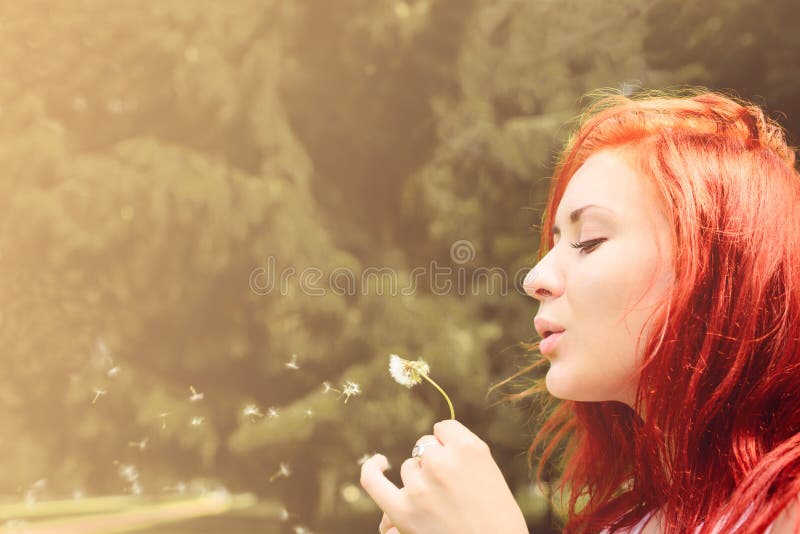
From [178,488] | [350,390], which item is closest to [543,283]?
[350,390]

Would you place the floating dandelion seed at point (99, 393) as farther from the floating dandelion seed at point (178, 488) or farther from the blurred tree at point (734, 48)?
the blurred tree at point (734, 48)

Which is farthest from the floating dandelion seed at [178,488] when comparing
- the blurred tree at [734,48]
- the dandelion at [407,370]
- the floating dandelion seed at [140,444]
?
the blurred tree at [734,48]

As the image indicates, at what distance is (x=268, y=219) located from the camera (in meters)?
1.85

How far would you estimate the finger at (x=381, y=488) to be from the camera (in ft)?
1.94

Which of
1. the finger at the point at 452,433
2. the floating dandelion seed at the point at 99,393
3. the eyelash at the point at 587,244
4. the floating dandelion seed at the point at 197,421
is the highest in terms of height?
the floating dandelion seed at the point at 99,393

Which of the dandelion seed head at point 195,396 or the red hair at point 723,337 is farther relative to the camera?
the dandelion seed head at point 195,396

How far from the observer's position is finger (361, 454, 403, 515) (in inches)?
23.3

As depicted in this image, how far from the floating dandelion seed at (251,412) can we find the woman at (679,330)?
1.16 meters

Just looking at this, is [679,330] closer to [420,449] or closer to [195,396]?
[420,449]

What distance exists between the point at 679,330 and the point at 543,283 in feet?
0.45

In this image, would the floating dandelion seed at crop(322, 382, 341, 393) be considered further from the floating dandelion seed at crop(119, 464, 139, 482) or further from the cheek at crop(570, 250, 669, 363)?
the cheek at crop(570, 250, 669, 363)

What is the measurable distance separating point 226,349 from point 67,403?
0.46 metres

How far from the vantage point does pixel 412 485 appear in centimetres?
58

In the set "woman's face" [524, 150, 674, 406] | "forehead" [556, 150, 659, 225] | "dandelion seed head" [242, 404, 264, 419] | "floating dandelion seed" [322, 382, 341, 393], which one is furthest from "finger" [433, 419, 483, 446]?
"dandelion seed head" [242, 404, 264, 419]
